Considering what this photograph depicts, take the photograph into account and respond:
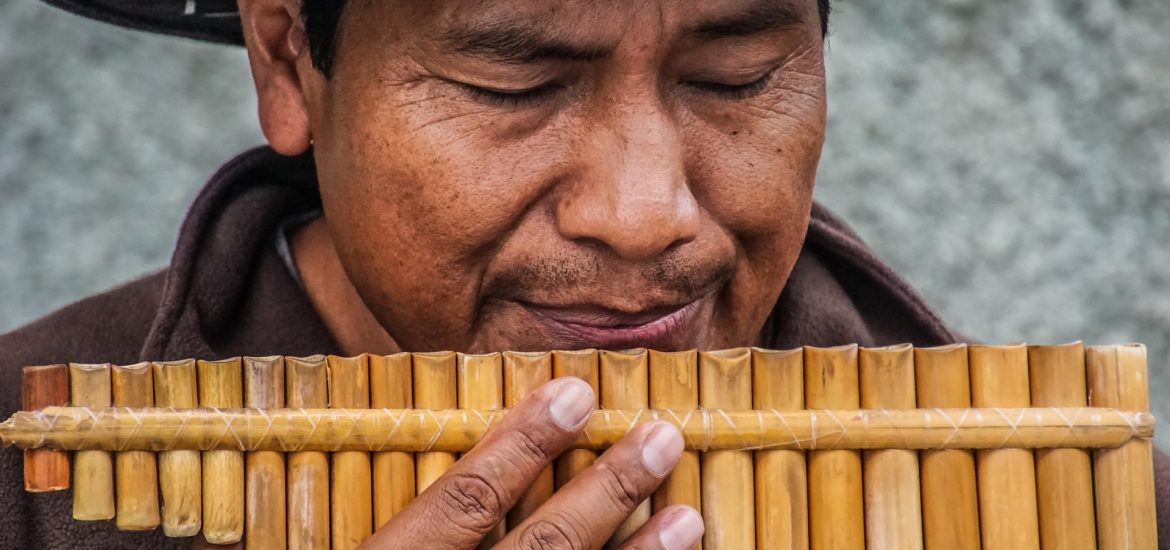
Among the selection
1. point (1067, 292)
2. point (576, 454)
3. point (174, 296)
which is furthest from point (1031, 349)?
point (1067, 292)

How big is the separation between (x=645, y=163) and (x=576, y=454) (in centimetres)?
38

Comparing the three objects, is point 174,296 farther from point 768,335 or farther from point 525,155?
point 768,335

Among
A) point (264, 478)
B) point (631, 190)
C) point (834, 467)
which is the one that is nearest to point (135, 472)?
point (264, 478)

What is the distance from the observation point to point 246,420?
175 cm

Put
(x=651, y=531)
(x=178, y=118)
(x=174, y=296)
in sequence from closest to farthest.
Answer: (x=651, y=531) < (x=174, y=296) < (x=178, y=118)

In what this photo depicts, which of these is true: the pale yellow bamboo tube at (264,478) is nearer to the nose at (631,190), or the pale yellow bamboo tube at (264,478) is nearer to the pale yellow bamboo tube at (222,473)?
the pale yellow bamboo tube at (222,473)

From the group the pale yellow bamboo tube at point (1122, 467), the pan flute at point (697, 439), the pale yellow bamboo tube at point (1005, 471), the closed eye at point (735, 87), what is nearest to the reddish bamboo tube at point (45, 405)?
the pan flute at point (697, 439)

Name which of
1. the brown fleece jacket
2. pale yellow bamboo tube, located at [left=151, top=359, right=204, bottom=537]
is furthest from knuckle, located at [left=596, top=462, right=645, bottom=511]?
the brown fleece jacket

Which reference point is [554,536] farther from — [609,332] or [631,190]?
[631,190]

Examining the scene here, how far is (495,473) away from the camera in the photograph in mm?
1721

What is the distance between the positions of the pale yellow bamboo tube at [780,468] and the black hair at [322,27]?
592mm

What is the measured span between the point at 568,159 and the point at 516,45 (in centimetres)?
16

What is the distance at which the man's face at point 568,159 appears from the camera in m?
1.85

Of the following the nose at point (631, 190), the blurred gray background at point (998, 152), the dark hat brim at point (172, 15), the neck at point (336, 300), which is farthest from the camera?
the blurred gray background at point (998, 152)
